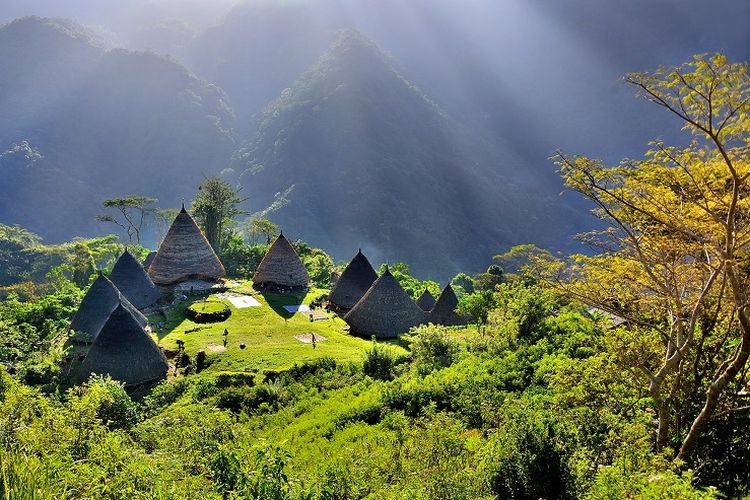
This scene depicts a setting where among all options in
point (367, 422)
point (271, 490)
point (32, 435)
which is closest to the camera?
point (271, 490)

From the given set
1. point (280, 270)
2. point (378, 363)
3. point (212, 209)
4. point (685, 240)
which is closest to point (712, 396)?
point (685, 240)

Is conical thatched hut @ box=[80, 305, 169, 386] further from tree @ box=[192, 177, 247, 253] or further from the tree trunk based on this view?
tree @ box=[192, 177, 247, 253]

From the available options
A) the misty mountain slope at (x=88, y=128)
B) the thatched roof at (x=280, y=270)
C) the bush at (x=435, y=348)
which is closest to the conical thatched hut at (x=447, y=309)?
the bush at (x=435, y=348)

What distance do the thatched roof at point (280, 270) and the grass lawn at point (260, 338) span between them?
272 centimetres

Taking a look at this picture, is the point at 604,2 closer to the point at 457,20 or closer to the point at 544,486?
the point at 457,20

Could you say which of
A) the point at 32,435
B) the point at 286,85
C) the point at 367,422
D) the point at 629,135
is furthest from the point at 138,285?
the point at 286,85

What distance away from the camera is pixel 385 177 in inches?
4417

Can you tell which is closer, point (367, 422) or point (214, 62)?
point (367, 422)

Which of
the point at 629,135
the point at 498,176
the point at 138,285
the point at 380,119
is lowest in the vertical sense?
the point at 138,285

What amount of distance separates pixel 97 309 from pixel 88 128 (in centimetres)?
11745

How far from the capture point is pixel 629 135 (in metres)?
131

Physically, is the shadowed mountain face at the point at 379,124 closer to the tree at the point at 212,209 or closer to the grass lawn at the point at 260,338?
the tree at the point at 212,209

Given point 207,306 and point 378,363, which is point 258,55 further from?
point 378,363

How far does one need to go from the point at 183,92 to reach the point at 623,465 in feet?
495
